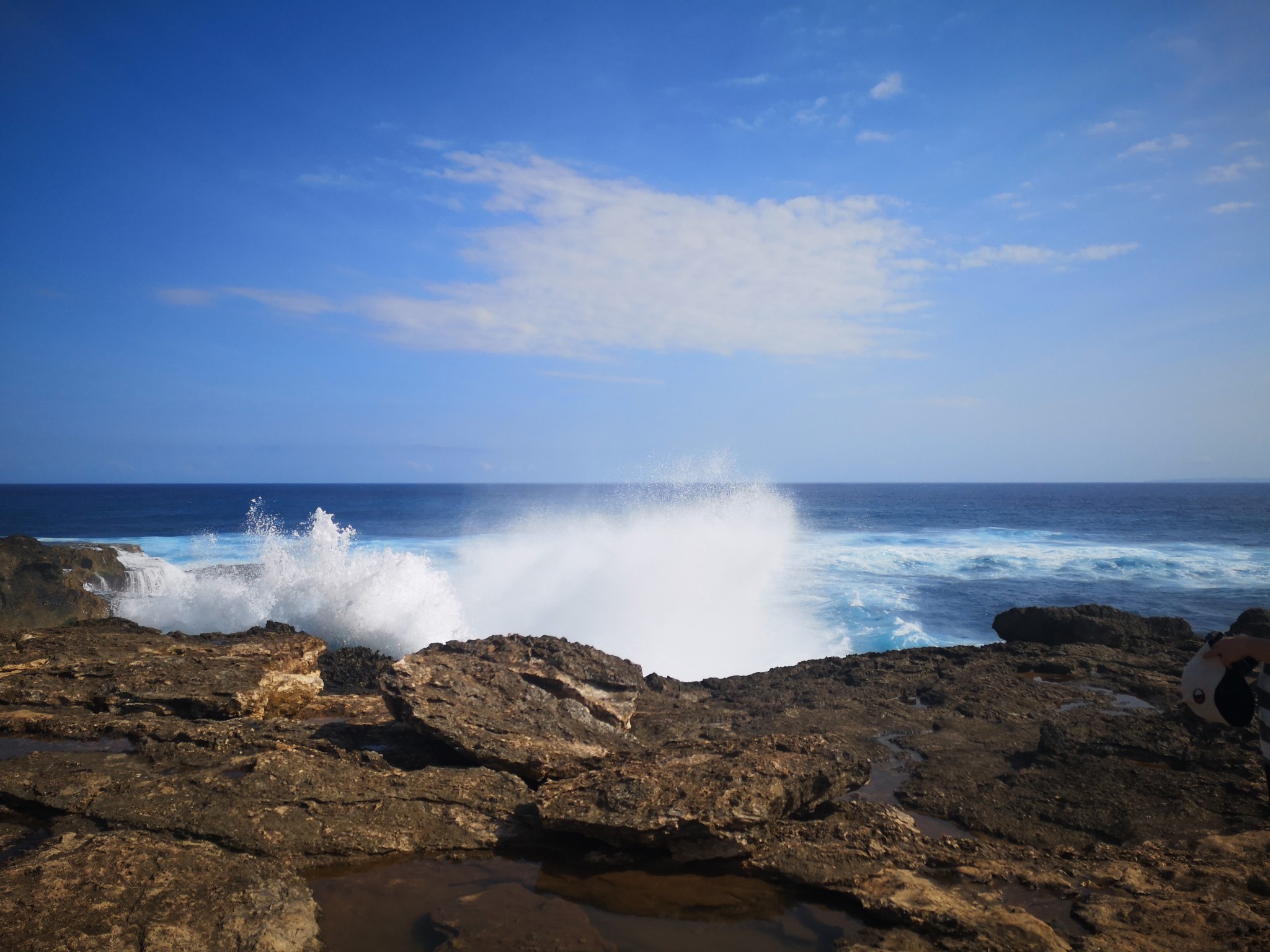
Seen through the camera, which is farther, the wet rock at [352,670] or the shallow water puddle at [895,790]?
the wet rock at [352,670]

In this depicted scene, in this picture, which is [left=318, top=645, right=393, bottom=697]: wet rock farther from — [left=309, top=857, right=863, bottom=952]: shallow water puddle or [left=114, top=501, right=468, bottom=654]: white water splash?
[left=114, top=501, right=468, bottom=654]: white water splash

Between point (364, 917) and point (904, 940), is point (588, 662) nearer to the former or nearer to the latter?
point (364, 917)

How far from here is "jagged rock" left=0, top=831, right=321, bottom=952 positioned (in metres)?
2.91

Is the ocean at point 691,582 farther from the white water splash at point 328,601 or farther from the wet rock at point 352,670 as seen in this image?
the wet rock at point 352,670

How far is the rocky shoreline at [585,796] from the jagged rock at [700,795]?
2 cm

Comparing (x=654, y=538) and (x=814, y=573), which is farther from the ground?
(x=654, y=538)

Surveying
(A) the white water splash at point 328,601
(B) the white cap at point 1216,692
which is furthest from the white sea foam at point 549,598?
(B) the white cap at point 1216,692

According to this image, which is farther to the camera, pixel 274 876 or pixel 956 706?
pixel 956 706

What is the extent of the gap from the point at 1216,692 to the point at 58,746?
7.71 meters

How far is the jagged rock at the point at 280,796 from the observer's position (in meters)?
3.96

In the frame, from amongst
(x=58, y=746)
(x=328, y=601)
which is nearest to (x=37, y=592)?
(x=328, y=601)

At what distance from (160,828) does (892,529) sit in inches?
1756

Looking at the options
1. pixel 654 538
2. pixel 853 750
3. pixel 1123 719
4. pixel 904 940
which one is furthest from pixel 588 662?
pixel 654 538

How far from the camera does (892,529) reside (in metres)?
43.9
